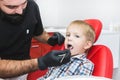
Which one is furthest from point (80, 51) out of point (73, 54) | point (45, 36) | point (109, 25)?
point (109, 25)

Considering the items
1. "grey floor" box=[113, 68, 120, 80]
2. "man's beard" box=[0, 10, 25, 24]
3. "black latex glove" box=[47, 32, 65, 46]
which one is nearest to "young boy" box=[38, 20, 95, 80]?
"black latex glove" box=[47, 32, 65, 46]

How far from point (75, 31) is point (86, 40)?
0.31 ft

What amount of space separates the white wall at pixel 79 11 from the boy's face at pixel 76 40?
1.70 meters

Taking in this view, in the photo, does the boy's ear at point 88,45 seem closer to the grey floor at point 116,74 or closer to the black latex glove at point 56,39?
the black latex glove at point 56,39

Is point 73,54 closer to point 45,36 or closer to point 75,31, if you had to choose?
point 75,31

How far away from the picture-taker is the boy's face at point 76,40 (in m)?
1.62

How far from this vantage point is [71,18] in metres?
3.37

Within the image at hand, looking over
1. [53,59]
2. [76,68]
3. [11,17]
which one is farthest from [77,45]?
[11,17]

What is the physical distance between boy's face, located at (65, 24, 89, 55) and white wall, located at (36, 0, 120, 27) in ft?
5.58

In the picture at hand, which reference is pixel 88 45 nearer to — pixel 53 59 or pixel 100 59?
pixel 100 59

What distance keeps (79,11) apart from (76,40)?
1791 mm

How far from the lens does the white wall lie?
10.9 ft

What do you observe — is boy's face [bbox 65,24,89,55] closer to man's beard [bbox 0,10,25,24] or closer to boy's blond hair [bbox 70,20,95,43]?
boy's blond hair [bbox 70,20,95,43]

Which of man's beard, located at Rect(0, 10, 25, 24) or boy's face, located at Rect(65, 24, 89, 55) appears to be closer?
man's beard, located at Rect(0, 10, 25, 24)
